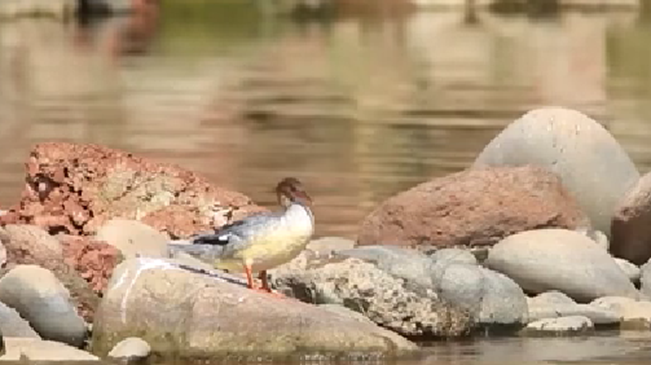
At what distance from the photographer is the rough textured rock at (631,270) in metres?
10.3

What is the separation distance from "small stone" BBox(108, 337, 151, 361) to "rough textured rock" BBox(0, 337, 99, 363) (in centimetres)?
13

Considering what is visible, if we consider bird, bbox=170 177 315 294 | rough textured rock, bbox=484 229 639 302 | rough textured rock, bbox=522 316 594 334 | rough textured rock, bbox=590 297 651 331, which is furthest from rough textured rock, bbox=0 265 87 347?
rough textured rock, bbox=590 297 651 331

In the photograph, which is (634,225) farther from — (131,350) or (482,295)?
(131,350)

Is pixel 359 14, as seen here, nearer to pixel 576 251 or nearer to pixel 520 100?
pixel 520 100

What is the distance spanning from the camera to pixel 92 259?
359 inches

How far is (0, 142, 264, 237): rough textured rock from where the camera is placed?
401 inches

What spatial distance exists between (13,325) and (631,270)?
367 cm

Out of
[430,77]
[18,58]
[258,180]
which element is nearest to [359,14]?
[18,58]

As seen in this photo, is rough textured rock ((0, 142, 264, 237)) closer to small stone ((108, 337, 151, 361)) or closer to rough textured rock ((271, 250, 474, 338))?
rough textured rock ((271, 250, 474, 338))

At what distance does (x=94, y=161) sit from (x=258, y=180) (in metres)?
5.52

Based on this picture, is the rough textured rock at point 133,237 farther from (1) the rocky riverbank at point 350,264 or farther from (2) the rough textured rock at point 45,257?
(2) the rough textured rock at point 45,257

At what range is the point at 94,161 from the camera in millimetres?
10289

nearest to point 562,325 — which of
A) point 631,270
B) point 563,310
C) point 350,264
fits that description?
point 563,310

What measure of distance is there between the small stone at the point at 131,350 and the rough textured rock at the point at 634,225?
3517mm
